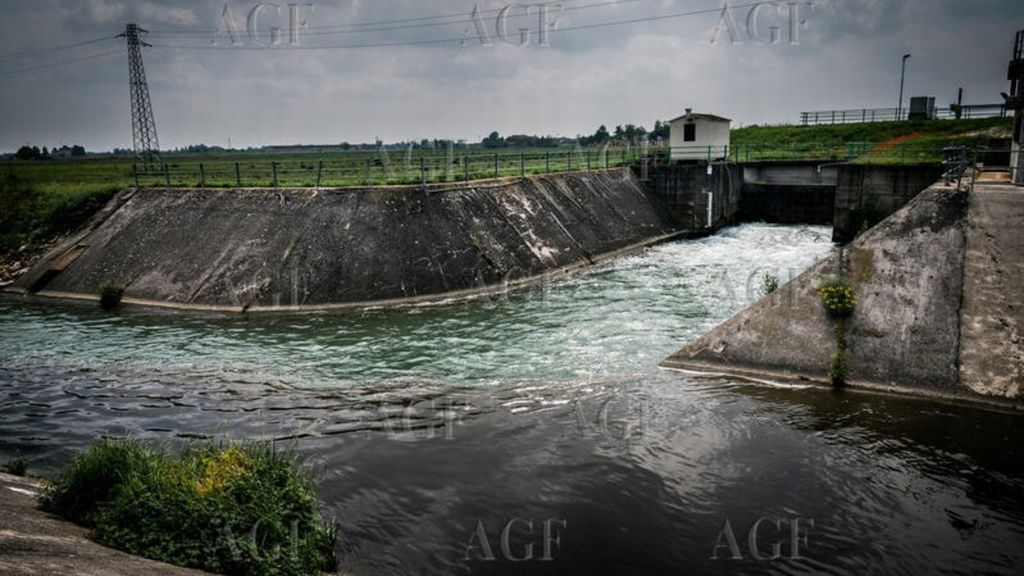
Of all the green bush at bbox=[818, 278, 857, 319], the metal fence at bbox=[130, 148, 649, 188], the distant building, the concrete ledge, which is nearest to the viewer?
the green bush at bbox=[818, 278, 857, 319]

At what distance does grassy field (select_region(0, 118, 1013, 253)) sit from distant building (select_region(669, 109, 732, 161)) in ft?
9.06

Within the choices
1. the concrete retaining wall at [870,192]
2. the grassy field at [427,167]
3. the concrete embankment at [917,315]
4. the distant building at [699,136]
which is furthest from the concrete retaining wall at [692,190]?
the concrete embankment at [917,315]

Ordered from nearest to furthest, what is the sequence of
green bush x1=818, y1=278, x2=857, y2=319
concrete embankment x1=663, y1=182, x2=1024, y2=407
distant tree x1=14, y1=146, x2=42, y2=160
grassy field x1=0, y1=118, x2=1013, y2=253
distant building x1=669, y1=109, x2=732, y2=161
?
concrete embankment x1=663, y1=182, x2=1024, y2=407, green bush x1=818, y1=278, x2=857, y2=319, grassy field x1=0, y1=118, x2=1013, y2=253, distant building x1=669, y1=109, x2=732, y2=161, distant tree x1=14, y1=146, x2=42, y2=160

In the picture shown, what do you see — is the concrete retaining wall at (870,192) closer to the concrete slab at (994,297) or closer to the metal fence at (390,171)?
the metal fence at (390,171)

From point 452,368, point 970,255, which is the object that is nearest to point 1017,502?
point 970,255

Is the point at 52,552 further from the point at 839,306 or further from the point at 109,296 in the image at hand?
the point at 109,296

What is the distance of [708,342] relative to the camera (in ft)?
57.9

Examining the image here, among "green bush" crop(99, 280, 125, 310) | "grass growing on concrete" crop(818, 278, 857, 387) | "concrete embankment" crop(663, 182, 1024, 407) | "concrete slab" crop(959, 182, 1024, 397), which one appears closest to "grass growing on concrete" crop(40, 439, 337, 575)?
"concrete embankment" crop(663, 182, 1024, 407)

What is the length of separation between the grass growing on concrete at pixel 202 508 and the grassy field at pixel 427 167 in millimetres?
21963

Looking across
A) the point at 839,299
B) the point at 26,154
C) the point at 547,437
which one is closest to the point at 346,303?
the point at 547,437

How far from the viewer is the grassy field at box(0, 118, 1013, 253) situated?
3356 centimetres

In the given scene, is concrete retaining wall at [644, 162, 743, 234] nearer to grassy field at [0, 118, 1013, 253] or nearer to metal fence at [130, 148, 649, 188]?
grassy field at [0, 118, 1013, 253]

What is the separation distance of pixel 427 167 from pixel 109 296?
14.8 m

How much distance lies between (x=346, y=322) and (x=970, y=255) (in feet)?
62.4
